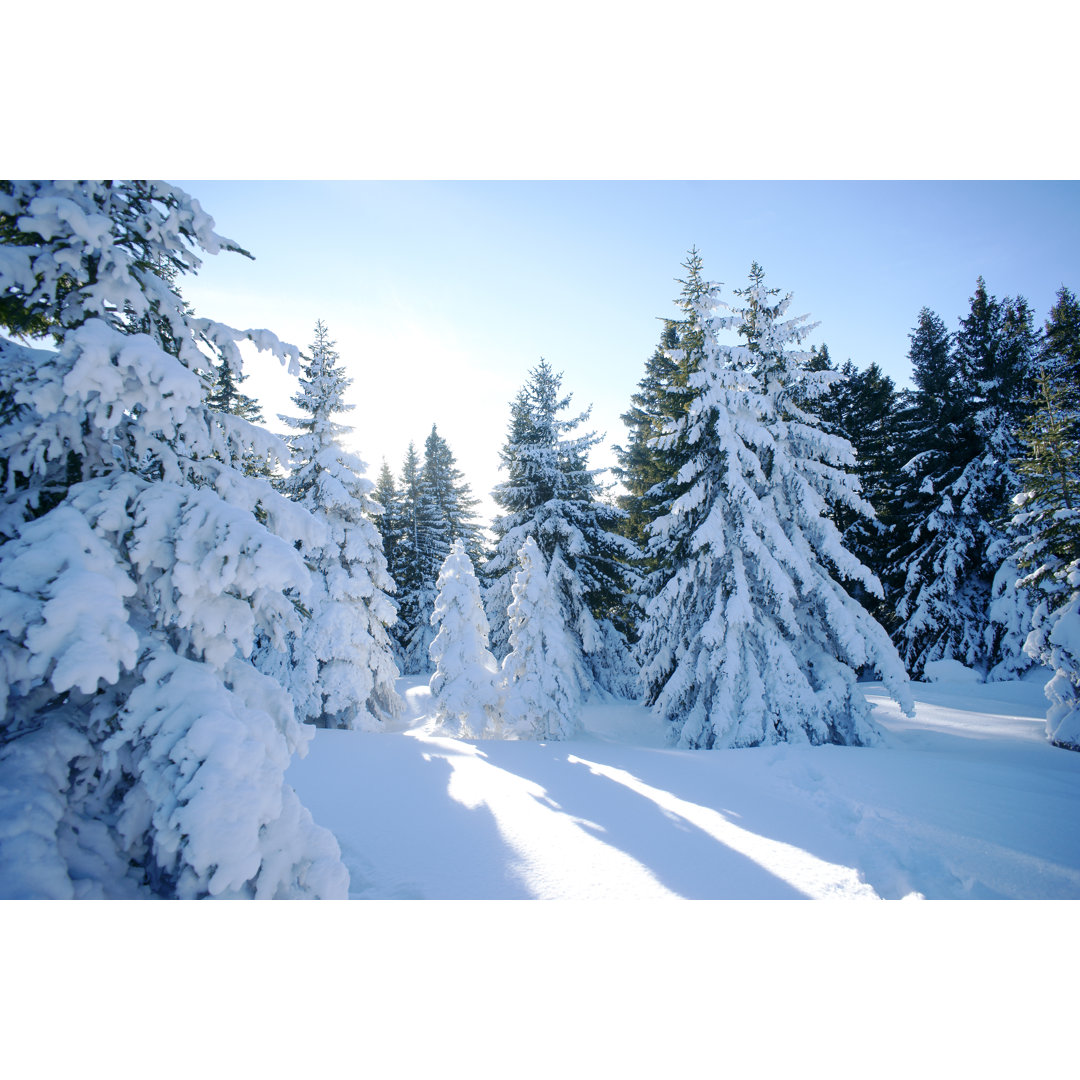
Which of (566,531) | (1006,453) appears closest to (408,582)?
(566,531)

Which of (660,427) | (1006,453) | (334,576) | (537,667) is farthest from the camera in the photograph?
(1006,453)

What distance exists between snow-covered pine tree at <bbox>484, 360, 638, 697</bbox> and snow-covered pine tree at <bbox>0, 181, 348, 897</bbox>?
13.9 metres

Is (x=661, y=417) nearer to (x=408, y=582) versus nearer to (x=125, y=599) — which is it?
(x=125, y=599)

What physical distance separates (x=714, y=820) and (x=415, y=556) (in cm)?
2424

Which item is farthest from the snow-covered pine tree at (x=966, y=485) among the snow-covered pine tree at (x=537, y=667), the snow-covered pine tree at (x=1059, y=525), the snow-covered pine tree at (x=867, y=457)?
the snow-covered pine tree at (x=537, y=667)

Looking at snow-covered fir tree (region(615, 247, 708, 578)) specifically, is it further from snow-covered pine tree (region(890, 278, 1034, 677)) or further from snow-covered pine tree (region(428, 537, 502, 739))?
snow-covered pine tree (region(890, 278, 1034, 677))

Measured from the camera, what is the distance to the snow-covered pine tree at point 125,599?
7.25 feet

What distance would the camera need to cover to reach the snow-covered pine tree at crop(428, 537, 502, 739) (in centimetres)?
1535

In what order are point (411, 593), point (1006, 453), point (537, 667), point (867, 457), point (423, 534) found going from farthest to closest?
point (423, 534) → point (411, 593) → point (867, 457) → point (1006, 453) → point (537, 667)

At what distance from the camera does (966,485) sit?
1692cm

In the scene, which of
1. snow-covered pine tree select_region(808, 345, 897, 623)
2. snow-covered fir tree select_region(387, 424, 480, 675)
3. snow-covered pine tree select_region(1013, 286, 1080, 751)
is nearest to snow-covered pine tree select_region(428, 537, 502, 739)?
snow-covered fir tree select_region(387, 424, 480, 675)

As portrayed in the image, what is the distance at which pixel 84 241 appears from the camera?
2.98 metres

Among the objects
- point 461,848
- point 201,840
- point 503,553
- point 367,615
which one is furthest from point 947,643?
point 201,840

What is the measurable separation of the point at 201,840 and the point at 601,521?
692 inches
